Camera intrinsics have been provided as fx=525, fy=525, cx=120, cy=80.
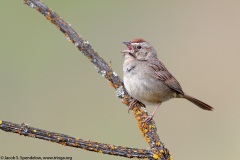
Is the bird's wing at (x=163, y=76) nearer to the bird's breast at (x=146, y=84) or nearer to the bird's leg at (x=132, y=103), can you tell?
the bird's breast at (x=146, y=84)

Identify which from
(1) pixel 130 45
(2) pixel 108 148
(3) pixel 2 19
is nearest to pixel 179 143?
(1) pixel 130 45

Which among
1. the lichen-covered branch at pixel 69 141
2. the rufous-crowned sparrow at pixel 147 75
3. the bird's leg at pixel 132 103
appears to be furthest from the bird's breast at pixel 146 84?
the lichen-covered branch at pixel 69 141

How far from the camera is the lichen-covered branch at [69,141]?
3.33 metres

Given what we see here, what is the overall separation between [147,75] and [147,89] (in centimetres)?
17

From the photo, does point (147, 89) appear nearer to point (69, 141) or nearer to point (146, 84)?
point (146, 84)

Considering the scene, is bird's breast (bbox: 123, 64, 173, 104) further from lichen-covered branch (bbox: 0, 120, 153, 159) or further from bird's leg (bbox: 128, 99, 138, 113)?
lichen-covered branch (bbox: 0, 120, 153, 159)

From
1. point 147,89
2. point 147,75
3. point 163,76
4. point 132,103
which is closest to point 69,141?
point 132,103

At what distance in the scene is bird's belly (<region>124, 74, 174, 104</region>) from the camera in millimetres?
4996

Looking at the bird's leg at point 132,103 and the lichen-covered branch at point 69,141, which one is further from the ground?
the bird's leg at point 132,103

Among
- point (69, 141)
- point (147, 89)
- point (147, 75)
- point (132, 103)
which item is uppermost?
point (147, 75)

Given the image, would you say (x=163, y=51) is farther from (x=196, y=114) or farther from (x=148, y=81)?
(x=148, y=81)

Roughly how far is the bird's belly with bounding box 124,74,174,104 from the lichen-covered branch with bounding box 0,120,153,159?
150 centimetres

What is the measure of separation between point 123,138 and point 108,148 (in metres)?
3.02

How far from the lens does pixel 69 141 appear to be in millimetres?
3428
